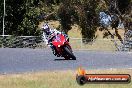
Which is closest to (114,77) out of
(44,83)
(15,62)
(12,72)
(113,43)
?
(44,83)

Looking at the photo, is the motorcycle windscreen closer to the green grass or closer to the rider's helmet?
the rider's helmet

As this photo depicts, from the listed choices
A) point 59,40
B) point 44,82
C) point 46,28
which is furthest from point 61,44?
point 44,82

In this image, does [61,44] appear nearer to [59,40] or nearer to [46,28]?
[59,40]

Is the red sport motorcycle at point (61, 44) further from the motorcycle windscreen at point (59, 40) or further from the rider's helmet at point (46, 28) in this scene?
the rider's helmet at point (46, 28)

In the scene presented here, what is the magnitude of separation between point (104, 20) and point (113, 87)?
37.5m

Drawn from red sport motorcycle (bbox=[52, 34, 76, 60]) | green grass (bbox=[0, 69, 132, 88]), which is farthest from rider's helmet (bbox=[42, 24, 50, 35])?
green grass (bbox=[0, 69, 132, 88])

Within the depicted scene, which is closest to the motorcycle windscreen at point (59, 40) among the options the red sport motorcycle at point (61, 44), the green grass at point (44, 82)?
the red sport motorcycle at point (61, 44)

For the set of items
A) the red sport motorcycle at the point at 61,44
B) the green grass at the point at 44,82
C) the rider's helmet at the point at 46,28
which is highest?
the rider's helmet at the point at 46,28

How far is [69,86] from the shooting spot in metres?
13.0

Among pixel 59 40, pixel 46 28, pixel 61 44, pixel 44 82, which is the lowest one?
pixel 44 82

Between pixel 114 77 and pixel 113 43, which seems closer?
pixel 114 77

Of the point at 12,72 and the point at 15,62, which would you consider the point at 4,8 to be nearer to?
→ the point at 15,62

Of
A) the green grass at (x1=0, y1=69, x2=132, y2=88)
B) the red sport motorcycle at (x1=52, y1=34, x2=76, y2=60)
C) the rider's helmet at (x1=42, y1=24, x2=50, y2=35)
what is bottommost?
the green grass at (x1=0, y1=69, x2=132, y2=88)

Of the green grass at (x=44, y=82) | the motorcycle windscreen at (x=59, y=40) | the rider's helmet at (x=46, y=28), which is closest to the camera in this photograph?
the green grass at (x=44, y=82)
